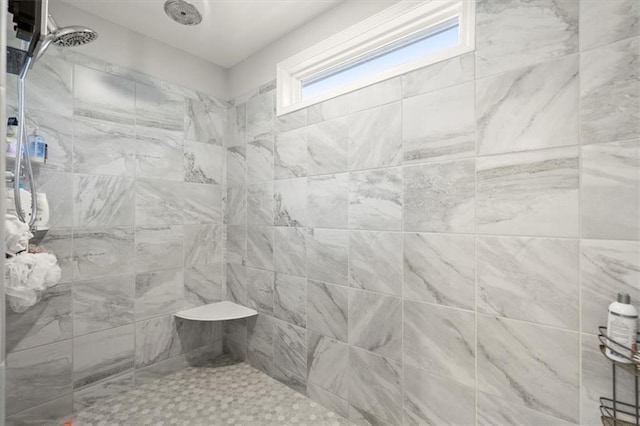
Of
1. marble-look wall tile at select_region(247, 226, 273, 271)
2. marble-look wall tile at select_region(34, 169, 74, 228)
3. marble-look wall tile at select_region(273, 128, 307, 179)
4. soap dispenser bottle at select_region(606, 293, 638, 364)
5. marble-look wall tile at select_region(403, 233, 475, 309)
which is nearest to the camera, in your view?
soap dispenser bottle at select_region(606, 293, 638, 364)

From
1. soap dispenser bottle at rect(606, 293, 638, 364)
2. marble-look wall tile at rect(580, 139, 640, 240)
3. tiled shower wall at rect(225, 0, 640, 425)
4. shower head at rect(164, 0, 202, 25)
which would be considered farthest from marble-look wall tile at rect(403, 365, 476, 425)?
shower head at rect(164, 0, 202, 25)

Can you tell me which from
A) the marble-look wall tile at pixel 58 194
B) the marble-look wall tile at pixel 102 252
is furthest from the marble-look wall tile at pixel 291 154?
the marble-look wall tile at pixel 58 194

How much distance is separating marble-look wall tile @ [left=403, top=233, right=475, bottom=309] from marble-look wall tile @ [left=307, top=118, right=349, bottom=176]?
529 millimetres

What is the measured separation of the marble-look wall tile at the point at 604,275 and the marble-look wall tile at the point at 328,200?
926 mm

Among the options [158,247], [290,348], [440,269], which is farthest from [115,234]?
[440,269]

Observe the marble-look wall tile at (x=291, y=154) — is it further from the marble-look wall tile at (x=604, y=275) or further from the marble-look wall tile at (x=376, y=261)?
the marble-look wall tile at (x=604, y=275)

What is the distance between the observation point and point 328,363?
161 cm

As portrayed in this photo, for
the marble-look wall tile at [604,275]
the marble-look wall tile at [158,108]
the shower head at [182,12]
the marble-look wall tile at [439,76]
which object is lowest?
the marble-look wall tile at [604,275]

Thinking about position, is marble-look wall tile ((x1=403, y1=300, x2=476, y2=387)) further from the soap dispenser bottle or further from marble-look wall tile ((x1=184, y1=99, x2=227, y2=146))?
marble-look wall tile ((x1=184, y1=99, x2=227, y2=146))

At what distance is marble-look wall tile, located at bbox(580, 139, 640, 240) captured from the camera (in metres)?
0.86

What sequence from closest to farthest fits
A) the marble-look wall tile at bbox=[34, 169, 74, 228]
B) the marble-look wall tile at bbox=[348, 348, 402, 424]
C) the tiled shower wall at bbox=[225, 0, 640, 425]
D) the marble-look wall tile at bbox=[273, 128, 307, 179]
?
1. the tiled shower wall at bbox=[225, 0, 640, 425]
2. the marble-look wall tile at bbox=[348, 348, 402, 424]
3. the marble-look wall tile at bbox=[34, 169, 74, 228]
4. the marble-look wall tile at bbox=[273, 128, 307, 179]

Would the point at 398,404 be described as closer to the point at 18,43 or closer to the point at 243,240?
the point at 243,240

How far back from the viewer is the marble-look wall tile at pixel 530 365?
967 millimetres

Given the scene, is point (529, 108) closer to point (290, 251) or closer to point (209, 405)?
point (290, 251)
